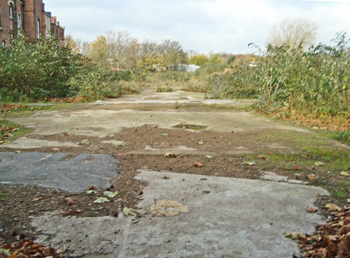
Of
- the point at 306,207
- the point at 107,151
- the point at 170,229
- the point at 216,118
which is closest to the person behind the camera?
the point at 170,229

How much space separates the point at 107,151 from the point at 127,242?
2.47m

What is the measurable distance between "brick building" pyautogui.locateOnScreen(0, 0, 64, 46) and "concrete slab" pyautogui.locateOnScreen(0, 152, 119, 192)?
19.7m

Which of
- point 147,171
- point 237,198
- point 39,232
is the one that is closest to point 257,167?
point 237,198

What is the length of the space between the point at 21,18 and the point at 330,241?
103 ft

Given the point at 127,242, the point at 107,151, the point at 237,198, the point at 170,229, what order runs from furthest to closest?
the point at 107,151 < the point at 237,198 < the point at 170,229 < the point at 127,242

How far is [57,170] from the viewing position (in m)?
3.52

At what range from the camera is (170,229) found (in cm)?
230

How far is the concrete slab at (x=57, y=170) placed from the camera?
3.17 meters

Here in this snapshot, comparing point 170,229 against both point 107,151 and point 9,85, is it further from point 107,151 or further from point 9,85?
point 9,85

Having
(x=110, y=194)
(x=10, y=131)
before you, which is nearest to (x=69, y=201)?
(x=110, y=194)

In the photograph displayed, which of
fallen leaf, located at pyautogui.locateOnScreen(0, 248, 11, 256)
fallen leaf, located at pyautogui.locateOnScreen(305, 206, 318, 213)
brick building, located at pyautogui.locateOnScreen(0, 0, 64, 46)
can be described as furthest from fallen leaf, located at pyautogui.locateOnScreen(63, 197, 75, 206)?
brick building, located at pyautogui.locateOnScreen(0, 0, 64, 46)

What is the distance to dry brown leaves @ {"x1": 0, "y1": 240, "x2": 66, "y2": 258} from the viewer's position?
1.87m

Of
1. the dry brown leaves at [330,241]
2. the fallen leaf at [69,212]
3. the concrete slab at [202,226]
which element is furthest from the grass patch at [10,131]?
the dry brown leaves at [330,241]

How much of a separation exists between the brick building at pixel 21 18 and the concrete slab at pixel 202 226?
21.5 meters
